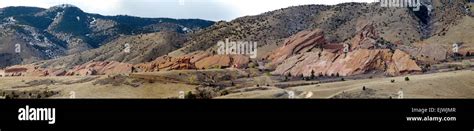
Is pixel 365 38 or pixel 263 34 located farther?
pixel 263 34

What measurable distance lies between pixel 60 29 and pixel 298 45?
6549cm

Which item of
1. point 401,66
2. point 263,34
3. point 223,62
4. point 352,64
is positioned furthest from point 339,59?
point 263,34

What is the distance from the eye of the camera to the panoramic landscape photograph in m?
41.5

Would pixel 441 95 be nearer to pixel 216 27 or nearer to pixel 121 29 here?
pixel 216 27

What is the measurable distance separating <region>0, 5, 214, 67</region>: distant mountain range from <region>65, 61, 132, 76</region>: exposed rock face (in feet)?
35.6

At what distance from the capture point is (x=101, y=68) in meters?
72.4

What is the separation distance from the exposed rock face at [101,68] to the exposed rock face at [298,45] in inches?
632

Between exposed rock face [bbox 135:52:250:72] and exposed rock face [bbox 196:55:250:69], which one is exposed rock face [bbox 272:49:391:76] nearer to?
exposed rock face [bbox 196:55:250:69]

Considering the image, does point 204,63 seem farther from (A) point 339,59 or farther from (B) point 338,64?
(B) point 338,64

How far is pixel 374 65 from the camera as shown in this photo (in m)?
58.0

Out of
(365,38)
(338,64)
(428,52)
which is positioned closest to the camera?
(338,64)

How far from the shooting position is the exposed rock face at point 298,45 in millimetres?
69819
